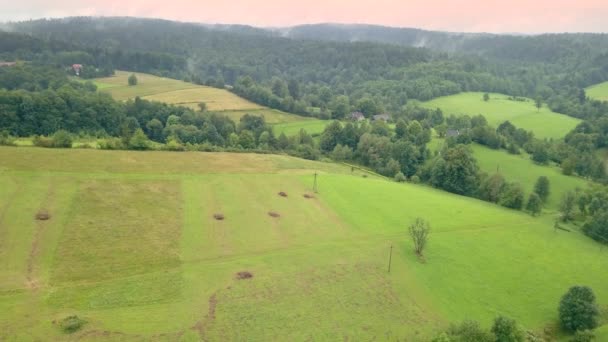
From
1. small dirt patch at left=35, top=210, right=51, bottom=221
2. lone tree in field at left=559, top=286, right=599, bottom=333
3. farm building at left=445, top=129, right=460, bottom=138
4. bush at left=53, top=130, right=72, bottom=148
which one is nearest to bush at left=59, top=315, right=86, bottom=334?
small dirt patch at left=35, top=210, right=51, bottom=221

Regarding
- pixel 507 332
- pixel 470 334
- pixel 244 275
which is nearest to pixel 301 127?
pixel 244 275

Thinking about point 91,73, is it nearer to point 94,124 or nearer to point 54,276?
point 94,124

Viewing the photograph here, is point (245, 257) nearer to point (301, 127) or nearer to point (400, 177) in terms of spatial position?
point (400, 177)

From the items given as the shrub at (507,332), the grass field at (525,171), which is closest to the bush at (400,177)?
the grass field at (525,171)

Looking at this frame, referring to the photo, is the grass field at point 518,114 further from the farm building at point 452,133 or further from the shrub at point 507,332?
the shrub at point 507,332

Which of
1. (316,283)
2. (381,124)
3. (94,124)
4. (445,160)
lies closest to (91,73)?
(94,124)

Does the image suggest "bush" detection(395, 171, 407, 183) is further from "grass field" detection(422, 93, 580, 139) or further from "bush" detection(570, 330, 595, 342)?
"grass field" detection(422, 93, 580, 139)
